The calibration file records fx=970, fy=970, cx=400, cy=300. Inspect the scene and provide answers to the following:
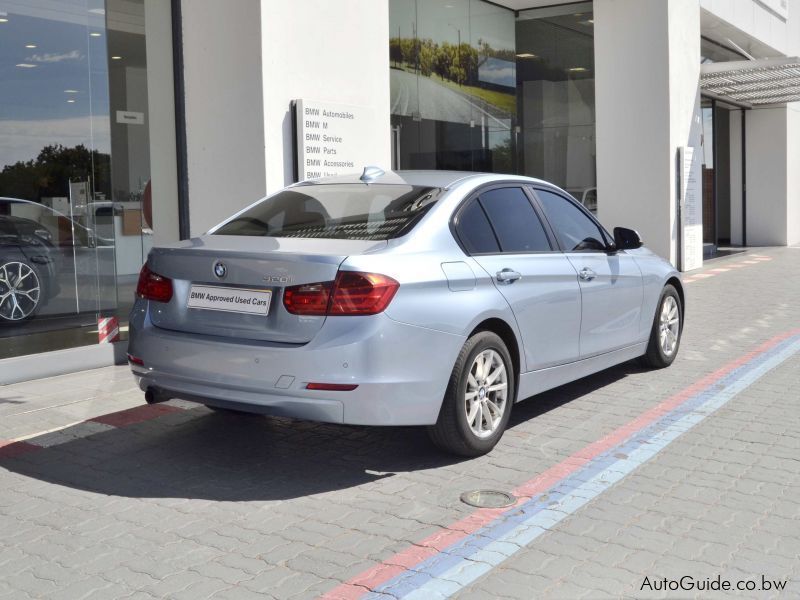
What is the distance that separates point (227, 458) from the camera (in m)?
5.46

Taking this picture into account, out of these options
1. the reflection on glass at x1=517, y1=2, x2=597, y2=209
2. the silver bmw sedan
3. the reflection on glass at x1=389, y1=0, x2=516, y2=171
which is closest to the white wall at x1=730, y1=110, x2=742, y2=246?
the reflection on glass at x1=517, y1=2, x2=597, y2=209

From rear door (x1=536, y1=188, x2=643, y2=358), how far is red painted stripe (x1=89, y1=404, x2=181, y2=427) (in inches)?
113

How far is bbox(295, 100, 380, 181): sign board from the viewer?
9.25 m

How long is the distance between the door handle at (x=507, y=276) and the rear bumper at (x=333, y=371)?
0.60m

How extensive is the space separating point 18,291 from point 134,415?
2.32 meters

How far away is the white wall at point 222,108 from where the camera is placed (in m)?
8.98

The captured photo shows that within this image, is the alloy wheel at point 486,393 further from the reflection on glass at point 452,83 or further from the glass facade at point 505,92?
the glass facade at point 505,92

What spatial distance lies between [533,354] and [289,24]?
481 cm

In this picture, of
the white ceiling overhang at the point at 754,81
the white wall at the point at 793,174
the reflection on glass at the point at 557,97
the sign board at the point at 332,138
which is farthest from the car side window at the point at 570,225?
the white wall at the point at 793,174

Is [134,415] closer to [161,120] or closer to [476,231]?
[476,231]

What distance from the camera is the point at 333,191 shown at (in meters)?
5.93

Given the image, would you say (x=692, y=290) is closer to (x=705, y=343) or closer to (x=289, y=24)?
(x=705, y=343)

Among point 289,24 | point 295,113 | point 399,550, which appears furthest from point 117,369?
point 399,550

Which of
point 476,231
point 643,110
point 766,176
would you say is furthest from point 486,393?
point 766,176
